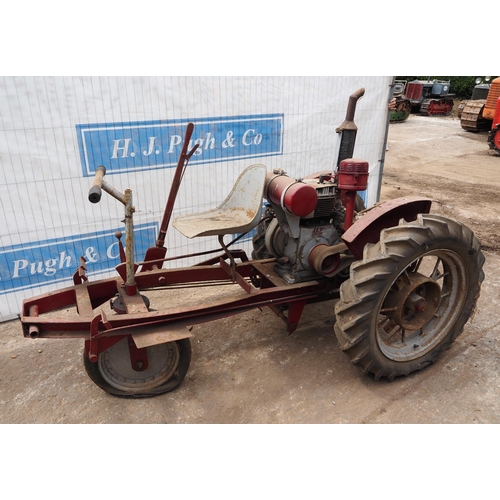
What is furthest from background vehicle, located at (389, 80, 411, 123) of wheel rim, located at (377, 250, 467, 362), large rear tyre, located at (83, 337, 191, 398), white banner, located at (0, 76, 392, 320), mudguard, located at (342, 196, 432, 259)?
large rear tyre, located at (83, 337, 191, 398)

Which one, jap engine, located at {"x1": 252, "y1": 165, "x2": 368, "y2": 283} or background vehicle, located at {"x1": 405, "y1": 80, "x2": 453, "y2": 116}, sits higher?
jap engine, located at {"x1": 252, "y1": 165, "x2": 368, "y2": 283}

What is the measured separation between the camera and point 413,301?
3002 mm

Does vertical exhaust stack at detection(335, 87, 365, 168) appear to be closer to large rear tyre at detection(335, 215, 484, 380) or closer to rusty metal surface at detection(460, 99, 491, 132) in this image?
large rear tyre at detection(335, 215, 484, 380)

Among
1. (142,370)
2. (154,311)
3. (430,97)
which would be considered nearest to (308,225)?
(154,311)

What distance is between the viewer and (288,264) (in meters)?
3.38

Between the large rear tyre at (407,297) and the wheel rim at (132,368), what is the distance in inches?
45.2

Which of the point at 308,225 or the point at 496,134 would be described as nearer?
the point at 308,225

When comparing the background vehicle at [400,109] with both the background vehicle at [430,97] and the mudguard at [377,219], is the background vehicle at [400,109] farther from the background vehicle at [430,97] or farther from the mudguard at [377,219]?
the mudguard at [377,219]

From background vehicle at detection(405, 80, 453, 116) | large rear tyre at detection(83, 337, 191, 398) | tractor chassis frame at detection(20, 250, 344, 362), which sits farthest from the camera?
background vehicle at detection(405, 80, 453, 116)

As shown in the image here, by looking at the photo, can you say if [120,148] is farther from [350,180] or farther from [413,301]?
[413,301]

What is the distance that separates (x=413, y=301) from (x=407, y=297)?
0.16 feet

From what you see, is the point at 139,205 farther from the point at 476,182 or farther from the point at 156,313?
the point at 476,182

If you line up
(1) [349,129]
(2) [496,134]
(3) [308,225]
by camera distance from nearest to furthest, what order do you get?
(3) [308,225] < (1) [349,129] < (2) [496,134]

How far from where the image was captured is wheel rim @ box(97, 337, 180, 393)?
281 centimetres
